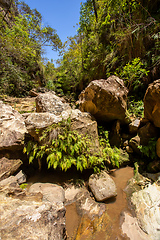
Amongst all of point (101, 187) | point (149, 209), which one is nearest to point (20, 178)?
point (101, 187)

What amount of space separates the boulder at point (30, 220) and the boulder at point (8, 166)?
1.44m

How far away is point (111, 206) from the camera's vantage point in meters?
2.95

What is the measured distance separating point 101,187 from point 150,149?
2483 mm

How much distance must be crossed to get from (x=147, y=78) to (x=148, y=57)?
1239 mm

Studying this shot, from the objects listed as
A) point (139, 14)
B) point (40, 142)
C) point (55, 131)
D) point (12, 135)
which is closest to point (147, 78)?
point (139, 14)

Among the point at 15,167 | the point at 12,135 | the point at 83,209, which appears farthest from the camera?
the point at 12,135

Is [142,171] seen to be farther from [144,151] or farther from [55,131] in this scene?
[55,131]

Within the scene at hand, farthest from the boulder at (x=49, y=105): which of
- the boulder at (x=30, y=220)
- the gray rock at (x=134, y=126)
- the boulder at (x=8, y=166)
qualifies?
the gray rock at (x=134, y=126)

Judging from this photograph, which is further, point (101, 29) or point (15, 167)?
point (101, 29)

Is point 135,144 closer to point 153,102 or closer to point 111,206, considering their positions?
point 153,102

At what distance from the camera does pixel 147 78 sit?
6086 mm

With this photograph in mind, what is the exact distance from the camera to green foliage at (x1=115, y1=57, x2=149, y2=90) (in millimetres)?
5580

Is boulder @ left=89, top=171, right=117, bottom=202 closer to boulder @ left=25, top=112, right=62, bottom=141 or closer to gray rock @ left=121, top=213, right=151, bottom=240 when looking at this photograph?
gray rock @ left=121, top=213, right=151, bottom=240

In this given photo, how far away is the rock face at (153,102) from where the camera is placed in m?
3.49
